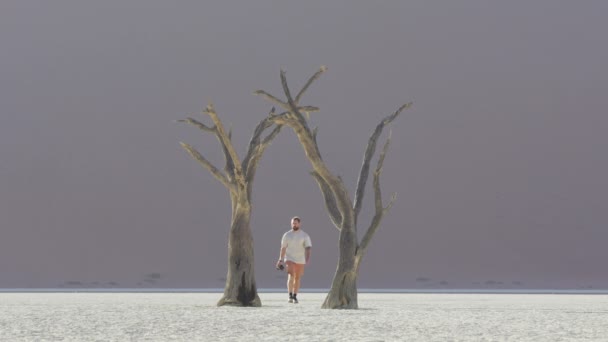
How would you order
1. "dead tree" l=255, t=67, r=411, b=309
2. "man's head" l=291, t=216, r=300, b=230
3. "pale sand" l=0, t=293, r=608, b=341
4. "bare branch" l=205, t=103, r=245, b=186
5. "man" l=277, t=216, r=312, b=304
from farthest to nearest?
"man" l=277, t=216, r=312, b=304 → "man's head" l=291, t=216, r=300, b=230 → "bare branch" l=205, t=103, r=245, b=186 → "dead tree" l=255, t=67, r=411, b=309 → "pale sand" l=0, t=293, r=608, b=341

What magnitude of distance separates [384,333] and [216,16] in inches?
1749

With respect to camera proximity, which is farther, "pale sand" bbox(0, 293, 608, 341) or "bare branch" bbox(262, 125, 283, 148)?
"bare branch" bbox(262, 125, 283, 148)

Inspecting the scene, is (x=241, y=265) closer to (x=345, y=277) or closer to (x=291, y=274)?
(x=291, y=274)

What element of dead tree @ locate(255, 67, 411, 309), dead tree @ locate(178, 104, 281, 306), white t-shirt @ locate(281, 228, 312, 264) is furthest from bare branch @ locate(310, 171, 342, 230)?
dead tree @ locate(178, 104, 281, 306)

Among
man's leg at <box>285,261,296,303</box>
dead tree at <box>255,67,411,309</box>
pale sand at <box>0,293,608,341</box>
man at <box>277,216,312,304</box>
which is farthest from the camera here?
man's leg at <box>285,261,296,303</box>

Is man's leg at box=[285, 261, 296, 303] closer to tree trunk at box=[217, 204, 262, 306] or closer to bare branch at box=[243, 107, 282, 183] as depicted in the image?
tree trunk at box=[217, 204, 262, 306]

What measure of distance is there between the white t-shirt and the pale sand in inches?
33.6

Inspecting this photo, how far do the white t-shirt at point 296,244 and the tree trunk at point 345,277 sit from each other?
115 cm

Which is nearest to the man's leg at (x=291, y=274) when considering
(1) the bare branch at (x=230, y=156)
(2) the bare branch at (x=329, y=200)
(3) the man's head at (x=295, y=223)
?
(3) the man's head at (x=295, y=223)

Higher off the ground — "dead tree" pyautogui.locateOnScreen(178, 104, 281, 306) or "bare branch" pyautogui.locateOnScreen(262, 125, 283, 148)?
"bare branch" pyautogui.locateOnScreen(262, 125, 283, 148)

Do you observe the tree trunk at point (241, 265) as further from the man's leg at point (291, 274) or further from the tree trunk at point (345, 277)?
the tree trunk at point (345, 277)

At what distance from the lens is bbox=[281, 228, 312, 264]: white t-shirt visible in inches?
717

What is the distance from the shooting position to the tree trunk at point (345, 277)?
1708 centimetres

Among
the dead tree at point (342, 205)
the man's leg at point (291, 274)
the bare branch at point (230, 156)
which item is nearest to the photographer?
the dead tree at point (342, 205)
